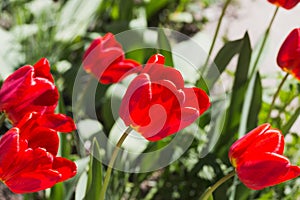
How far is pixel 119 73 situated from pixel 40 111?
23 cm

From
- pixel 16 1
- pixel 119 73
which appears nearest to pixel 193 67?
pixel 119 73

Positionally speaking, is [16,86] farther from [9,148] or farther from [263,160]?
[263,160]

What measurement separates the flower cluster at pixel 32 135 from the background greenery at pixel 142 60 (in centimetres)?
13

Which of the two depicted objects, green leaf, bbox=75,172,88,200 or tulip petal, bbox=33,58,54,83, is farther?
green leaf, bbox=75,172,88,200

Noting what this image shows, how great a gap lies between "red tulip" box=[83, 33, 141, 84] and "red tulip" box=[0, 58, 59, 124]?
206 millimetres

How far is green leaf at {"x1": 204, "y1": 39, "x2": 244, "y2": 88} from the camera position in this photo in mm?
1670

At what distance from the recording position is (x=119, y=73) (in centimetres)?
135

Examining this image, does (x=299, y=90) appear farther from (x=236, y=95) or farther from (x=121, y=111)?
(x=121, y=111)

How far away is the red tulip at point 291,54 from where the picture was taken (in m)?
1.42

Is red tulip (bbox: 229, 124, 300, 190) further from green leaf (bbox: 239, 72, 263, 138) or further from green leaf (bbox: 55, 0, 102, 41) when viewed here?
green leaf (bbox: 55, 0, 102, 41)

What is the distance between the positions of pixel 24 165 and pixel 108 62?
0.40 metres

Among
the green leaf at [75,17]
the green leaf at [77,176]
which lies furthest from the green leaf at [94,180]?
the green leaf at [75,17]

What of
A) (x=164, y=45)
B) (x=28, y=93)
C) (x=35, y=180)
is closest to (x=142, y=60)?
(x=164, y=45)

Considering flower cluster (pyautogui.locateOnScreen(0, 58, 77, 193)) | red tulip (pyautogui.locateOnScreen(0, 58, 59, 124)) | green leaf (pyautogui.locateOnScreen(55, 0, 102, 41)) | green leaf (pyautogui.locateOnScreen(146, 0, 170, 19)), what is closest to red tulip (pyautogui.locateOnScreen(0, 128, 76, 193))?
flower cluster (pyautogui.locateOnScreen(0, 58, 77, 193))
